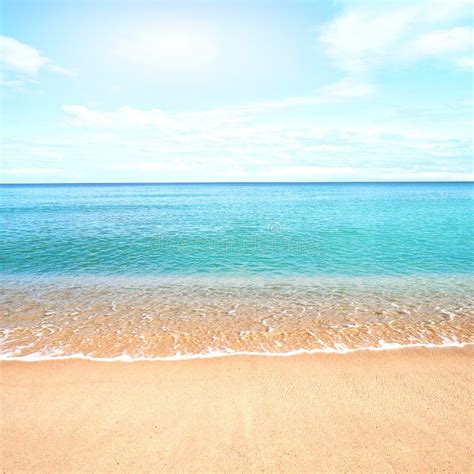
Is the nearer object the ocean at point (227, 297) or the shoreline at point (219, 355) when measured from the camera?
the shoreline at point (219, 355)

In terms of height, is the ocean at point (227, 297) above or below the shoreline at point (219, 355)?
below

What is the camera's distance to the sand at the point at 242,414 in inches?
259

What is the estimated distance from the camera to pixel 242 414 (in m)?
7.80

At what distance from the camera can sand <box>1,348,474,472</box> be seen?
6.59m

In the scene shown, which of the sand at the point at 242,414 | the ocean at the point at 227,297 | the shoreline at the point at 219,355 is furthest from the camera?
the ocean at the point at 227,297

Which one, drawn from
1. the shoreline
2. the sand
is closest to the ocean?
the shoreline

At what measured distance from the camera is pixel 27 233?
35812mm

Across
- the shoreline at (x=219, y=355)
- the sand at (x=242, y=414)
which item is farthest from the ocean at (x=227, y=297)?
the sand at (x=242, y=414)

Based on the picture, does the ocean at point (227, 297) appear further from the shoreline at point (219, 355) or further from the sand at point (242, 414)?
the sand at point (242, 414)

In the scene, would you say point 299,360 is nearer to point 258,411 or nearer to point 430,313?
point 258,411

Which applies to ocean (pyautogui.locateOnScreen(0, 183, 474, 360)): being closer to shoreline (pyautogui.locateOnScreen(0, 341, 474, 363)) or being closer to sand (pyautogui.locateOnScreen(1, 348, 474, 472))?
shoreline (pyautogui.locateOnScreen(0, 341, 474, 363))

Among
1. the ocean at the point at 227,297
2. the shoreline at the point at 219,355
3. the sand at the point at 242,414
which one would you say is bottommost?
the ocean at the point at 227,297

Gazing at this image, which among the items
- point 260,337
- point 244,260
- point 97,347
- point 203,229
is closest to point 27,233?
point 203,229

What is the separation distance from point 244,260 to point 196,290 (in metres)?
7.18
